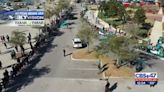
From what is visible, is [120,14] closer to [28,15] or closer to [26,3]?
[28,15]

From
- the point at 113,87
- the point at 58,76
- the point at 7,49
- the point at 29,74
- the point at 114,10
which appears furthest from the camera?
the point at 114,10

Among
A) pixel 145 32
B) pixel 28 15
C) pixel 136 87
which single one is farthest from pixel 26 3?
pixel 136 87

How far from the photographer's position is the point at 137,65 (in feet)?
145

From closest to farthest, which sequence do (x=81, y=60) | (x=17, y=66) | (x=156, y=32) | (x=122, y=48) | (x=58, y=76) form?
(x=58, y=76)
(x=122, y=48)
(x=17, y=66)
(x=81, y=60)
(x=156, y=32)

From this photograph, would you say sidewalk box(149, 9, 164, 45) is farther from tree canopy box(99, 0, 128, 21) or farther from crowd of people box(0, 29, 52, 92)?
crowd of people box(0, 29, 52, 92)

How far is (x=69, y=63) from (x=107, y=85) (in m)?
11.2

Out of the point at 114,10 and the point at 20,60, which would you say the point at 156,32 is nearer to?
the point at 114,10

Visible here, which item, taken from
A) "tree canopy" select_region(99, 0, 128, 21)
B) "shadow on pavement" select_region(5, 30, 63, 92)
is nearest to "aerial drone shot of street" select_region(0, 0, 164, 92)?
"shadow on pavement" select_region(5, 30, 63, 92)

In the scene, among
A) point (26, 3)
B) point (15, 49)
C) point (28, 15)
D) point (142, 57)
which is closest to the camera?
point (142, 57)

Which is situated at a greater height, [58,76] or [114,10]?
[114,10]

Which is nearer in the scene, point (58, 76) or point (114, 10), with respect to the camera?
point (58, 76)

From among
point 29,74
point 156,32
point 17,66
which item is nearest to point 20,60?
point 17,66

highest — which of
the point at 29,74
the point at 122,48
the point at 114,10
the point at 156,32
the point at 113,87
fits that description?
the point at 122,48

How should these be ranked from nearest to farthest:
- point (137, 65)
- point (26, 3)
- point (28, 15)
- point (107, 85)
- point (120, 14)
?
point (107, 85), point (137, 65), point (28, 15), point (120, 14), point (26, 3)
